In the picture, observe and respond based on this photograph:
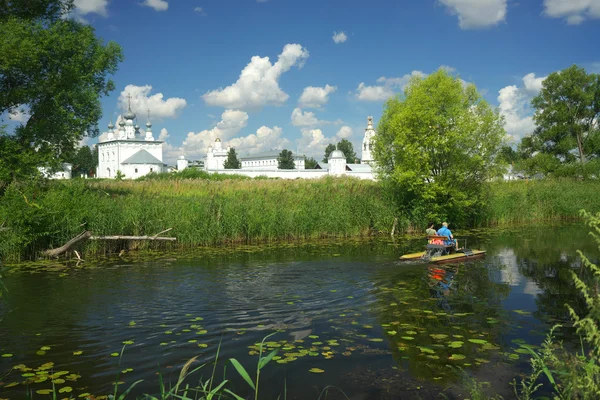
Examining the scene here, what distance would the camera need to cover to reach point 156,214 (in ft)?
Result: 66.4

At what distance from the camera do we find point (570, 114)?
4706cm

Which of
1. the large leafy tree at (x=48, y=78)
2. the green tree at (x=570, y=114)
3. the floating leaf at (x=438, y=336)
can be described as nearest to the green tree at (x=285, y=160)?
the green tree at (x=570, y=114)

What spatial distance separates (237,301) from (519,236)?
59.2 feet

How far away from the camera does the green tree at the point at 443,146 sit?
25.6m

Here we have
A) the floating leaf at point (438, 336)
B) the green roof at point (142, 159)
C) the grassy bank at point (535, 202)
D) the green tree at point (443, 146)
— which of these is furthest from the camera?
the green roof at point (142, 159)

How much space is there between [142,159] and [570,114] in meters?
72.6

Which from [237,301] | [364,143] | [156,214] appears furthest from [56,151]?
[364,143]

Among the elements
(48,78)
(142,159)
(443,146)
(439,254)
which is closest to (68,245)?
(48,78)

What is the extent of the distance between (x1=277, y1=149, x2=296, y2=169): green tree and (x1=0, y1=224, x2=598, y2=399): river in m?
108

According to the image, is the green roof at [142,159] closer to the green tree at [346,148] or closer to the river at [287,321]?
the green tree at [346,148]

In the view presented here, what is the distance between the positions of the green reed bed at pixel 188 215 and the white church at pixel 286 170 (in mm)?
28323

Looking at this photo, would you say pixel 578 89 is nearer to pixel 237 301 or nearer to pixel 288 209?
pixel 288 209

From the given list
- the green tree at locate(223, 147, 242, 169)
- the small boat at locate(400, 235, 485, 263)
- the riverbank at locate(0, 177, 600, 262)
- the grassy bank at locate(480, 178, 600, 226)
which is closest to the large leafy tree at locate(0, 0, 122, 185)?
the riverbank at locate(0, 177, 600, 262)

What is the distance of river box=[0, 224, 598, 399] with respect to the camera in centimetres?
693
